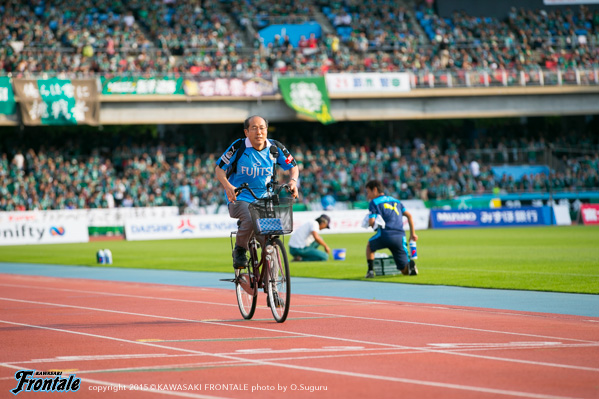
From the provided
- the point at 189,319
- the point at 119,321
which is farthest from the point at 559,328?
the point at 119,321

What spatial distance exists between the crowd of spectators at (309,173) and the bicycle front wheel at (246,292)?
33070 millimetres

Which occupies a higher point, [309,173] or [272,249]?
[309,173]

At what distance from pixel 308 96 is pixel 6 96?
54.0 ft

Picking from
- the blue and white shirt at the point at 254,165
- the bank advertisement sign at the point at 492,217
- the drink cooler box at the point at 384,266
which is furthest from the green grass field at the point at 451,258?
the bank advertisement sign at the point at 492,217

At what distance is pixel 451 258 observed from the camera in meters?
23.9

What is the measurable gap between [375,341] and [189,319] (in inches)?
131

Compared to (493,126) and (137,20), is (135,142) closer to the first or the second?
(137,20)

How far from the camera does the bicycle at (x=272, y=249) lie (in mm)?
10117

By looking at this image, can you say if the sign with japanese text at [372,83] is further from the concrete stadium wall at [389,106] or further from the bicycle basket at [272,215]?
the bicycle basket at [272,215]

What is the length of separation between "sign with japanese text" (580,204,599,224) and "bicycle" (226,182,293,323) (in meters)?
38.2

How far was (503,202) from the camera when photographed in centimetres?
4947

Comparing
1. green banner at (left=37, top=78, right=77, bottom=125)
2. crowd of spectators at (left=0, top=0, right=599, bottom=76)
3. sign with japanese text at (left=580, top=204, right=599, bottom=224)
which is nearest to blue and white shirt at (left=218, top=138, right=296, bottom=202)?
green banner at (left=37, top=78, right=77, bottom=125)

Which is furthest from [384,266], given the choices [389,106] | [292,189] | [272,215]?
[389,106]

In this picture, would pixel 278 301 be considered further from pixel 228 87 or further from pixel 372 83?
pixel 372 83
